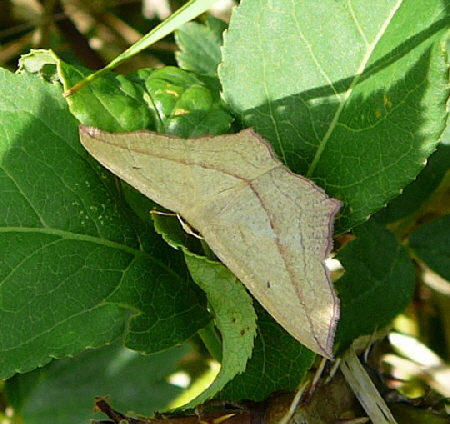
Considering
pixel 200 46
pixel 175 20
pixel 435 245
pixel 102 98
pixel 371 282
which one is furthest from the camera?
pixel 200 46

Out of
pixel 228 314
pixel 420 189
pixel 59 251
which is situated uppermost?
pixel 59 251

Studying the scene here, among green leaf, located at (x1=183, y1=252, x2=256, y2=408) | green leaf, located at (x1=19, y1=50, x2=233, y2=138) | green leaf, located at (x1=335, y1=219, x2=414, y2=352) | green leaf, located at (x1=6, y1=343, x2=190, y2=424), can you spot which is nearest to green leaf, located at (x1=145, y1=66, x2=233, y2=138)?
green leaf, located at (x1=19, y1=50, x2=233, y2=138)

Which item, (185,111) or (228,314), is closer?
(228,314)

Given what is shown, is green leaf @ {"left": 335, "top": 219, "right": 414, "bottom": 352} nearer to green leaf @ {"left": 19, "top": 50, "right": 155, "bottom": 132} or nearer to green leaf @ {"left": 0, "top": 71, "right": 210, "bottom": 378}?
green leaf @ {"left": 0, "top": 71, "right": 210, "bottom": 378}

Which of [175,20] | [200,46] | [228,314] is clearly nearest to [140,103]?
[175,20]

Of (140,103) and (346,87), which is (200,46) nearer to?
(140,103)

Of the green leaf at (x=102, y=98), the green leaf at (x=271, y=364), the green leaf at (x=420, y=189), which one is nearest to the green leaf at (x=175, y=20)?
the green leaf at (x=102, y=98)
